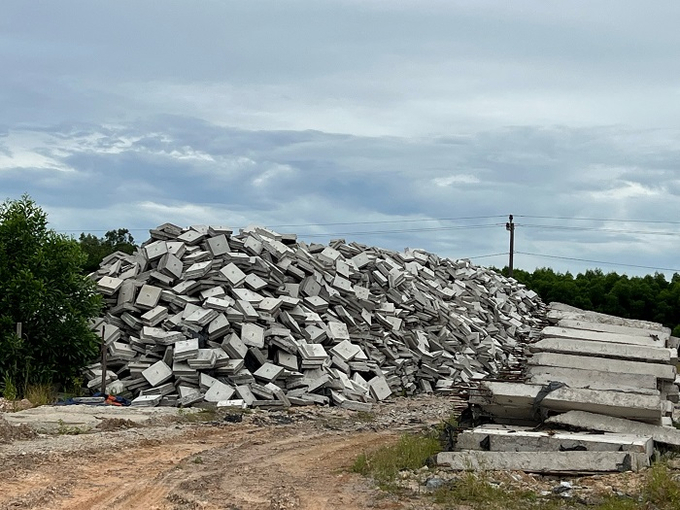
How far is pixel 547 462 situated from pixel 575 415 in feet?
4.71

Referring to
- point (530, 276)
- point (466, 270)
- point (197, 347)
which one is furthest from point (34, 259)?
point (530, 276)

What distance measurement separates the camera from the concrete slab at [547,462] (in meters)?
9.15

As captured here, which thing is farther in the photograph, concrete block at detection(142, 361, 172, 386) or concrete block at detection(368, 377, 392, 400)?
concrete block at detection(368, 377, 392, 400)

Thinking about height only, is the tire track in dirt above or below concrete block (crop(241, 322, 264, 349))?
below

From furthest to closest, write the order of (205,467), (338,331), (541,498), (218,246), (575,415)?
(218,246), (338,331), (575,415), (205,467), (541,498)

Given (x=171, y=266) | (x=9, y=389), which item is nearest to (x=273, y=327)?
(x=171, y=266)

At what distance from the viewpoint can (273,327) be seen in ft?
57.0

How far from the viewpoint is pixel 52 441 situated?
37.8 feet

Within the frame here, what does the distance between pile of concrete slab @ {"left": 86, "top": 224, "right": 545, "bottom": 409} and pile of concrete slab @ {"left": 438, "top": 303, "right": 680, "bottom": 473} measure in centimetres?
178

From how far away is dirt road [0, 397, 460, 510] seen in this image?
27.4 ft

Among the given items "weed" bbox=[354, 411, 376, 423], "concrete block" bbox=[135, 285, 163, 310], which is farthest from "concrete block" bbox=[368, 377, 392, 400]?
"concrete block" bbox=[135, 285, 163, 310]

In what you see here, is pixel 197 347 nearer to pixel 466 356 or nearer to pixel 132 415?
pixel 132 415

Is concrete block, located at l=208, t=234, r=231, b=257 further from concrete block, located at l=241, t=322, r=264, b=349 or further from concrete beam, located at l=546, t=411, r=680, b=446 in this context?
concrete beam, located at l=546, t=411, r=680, b=446

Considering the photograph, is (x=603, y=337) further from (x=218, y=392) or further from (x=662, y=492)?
(x=662, y=492)
